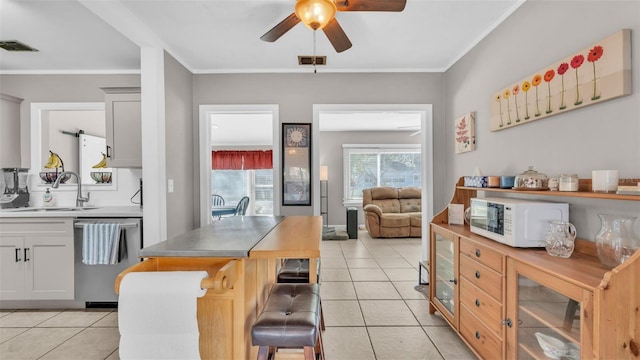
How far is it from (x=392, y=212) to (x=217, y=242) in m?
5.20

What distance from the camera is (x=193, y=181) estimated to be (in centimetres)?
330

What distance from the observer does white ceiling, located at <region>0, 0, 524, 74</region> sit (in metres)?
2.12

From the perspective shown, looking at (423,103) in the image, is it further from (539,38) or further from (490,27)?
(539,38)

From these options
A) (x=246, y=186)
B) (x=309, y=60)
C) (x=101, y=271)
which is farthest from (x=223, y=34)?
(x=246, y=186)

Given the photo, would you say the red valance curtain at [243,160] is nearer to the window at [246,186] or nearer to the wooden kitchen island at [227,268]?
the window at [246,186]

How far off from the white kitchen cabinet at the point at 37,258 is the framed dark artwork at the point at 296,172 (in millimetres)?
2094

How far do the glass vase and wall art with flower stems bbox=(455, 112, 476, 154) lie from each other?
1.51 metres

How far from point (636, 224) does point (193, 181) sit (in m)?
3.63

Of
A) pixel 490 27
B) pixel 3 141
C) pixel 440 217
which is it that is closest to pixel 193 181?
pixel 3 141

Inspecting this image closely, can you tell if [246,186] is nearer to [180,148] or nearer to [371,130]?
[371,130]

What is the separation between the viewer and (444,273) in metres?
2.27

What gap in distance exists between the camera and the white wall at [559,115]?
52.7 inches

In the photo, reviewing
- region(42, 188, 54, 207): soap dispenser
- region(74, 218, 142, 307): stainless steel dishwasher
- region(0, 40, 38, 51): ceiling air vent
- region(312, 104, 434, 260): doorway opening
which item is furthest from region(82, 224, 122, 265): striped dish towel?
region(312, 104, 434, 260): doorway opening

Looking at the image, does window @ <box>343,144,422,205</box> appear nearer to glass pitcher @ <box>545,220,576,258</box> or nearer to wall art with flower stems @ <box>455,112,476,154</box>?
wall art with flower stems @ <box>455,112,476,154</box>
